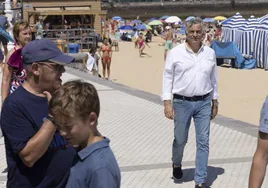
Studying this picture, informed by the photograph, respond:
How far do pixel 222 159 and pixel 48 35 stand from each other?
85.4 feet

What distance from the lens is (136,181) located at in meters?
6.44

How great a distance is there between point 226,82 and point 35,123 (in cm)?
1780

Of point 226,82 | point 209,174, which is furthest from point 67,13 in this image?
point 209,174

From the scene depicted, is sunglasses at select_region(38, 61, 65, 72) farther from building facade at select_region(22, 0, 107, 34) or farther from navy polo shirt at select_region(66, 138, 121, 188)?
building facade at select_region(22, 0, 107, 34)

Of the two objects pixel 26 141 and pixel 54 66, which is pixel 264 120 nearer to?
pixel 54 66

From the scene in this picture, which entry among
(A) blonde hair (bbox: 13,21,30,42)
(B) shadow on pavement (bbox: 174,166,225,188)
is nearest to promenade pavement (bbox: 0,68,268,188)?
(B) shadow on pavement (bbox: 174,166,225,188)

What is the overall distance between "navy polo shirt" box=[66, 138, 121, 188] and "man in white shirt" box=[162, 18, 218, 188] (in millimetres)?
3223

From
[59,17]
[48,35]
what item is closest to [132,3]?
[59,17]

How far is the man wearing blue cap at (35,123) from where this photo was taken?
3.18 m

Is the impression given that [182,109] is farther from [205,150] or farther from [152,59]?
[152,59]

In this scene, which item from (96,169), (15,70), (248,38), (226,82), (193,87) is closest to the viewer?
(96,169)

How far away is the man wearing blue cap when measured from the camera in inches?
125

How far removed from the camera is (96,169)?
2.58 metres

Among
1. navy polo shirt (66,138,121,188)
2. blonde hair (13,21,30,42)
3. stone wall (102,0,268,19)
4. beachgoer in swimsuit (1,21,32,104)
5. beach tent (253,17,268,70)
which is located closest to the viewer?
navy polo shirt (66,138,121,188)
